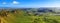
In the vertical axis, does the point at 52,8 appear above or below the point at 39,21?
above

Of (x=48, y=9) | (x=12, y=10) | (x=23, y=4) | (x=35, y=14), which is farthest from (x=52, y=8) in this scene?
(x=12, y=10)

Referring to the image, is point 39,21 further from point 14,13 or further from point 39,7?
point 14,13

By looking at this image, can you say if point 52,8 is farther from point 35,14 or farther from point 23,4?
point 23,4

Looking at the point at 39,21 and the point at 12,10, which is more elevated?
the point at 12,10

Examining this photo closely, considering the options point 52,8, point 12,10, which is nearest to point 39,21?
point 52,8

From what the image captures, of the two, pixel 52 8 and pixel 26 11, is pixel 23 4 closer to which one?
pixel 26 11

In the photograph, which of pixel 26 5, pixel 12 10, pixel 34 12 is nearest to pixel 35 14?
pixel 34 12

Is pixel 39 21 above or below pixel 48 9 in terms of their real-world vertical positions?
below
